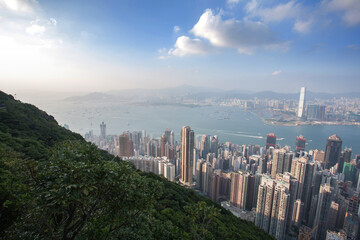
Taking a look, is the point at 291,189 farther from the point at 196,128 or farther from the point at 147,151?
the point at 196,128

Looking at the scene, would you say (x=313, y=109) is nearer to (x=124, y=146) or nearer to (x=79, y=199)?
(x=124, y=146)

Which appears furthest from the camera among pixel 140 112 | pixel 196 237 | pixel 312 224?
pixel 140 112

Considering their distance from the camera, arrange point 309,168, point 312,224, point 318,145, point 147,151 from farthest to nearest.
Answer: point 318,145
point 147,151
point 309,168
point 312,224

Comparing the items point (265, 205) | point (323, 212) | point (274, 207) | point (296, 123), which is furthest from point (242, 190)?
point (296, 123)

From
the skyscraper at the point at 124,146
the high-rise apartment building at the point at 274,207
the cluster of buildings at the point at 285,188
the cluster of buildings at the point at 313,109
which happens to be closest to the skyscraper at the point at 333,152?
the cluster of buildings at the point at 285,188

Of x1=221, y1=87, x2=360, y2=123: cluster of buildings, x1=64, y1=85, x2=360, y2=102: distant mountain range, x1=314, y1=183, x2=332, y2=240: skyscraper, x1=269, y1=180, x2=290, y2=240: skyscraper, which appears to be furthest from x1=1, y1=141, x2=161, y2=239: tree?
x1=221, y1=87, x2=360, y2=123: cluster of buildings

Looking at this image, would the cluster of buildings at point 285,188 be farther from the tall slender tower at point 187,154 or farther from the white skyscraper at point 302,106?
the white skyscraper at point 302,106

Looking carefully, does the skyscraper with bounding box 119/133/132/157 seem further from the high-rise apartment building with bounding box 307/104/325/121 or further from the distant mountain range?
the high-rise apartment building with bounding box 307/104/325/121

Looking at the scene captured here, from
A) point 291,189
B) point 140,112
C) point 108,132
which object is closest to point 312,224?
point 291,189

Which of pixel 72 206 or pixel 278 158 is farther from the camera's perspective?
pixel 278 158
